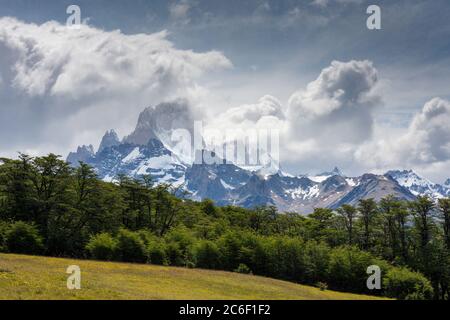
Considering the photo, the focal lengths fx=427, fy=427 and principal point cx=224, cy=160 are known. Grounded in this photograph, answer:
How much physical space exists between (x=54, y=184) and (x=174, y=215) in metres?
35.2

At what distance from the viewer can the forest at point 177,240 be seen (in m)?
83.8

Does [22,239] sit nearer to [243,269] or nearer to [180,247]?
[180,247]

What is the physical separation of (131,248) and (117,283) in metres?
35.7

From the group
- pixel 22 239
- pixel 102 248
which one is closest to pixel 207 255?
pixel 102 248

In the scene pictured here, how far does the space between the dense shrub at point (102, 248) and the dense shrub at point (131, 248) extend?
1.93 meters

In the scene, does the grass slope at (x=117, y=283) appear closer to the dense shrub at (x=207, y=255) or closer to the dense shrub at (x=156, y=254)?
the dense shrub at (x=156, y=254)

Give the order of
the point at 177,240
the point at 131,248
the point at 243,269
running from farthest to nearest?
1. the point at 177,240
2. the point at 243,269
3. the point at 131,248

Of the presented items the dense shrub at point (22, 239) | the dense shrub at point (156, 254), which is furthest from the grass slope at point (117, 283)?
the dense shrub at point (156, 254)

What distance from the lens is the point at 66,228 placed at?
9038 centimetres

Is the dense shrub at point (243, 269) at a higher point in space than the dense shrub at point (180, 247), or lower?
lower

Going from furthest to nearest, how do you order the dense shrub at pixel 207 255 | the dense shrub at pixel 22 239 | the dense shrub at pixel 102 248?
the dense shrub at pixel 207 255, the dense shrub at pixel 102 248, the dense shrub at pixel 22 239

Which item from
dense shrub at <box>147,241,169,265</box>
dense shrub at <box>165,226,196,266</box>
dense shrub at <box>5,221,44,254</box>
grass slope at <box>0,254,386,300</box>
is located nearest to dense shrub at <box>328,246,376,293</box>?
grass slope at <box>0,254,386,300</box>

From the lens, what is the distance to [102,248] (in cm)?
8194

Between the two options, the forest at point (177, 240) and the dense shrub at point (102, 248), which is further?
the forest at point (177, 240)
